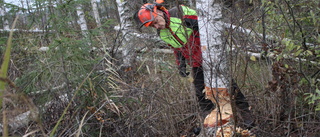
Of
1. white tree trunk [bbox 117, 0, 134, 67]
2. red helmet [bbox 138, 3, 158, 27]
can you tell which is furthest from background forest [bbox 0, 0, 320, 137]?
white tree trunk [bbox 117, 0, 134, 67]

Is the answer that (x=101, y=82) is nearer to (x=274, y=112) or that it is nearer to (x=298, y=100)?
(x=274, y=112)

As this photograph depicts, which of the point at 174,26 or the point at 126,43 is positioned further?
the point at 126,43

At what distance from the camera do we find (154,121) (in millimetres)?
3146

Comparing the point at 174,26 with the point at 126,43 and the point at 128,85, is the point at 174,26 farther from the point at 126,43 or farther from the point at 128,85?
the point at 126,43

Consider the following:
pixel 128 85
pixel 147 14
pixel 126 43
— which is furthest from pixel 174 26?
pixel 126 43

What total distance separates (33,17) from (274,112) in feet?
9.32

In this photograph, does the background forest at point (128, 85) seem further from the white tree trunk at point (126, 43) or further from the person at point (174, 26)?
the white tree trunk at point (126, 43)

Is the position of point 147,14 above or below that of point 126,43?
above

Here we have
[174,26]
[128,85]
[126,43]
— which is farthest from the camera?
[126,43]

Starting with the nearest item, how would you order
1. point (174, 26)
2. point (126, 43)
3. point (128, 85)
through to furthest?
point (128, 85)
point (174, 26)
point (126, 43)

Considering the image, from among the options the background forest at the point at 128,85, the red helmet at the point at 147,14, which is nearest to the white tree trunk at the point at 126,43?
the red helmet at the point at 147,14

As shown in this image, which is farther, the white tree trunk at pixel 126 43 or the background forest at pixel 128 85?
the white tree trunk at pixel 126 43

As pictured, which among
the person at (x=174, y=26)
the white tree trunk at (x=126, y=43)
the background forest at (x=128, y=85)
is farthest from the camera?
the white tree trunk at (x=126, y=43)

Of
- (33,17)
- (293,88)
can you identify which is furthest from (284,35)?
(33,17)
